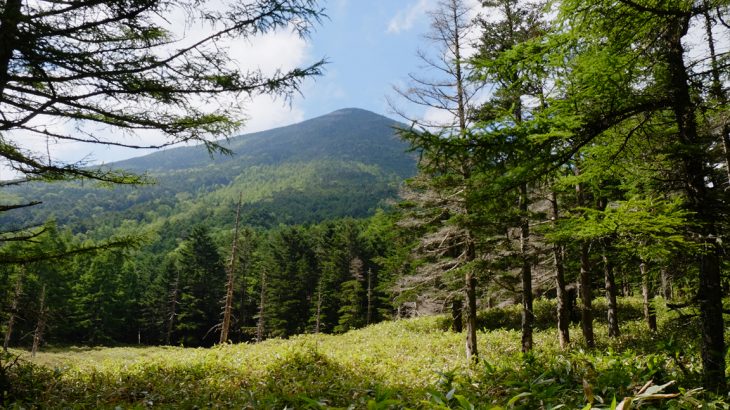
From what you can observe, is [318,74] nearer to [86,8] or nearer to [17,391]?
[86,8]

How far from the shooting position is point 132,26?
5.98 m

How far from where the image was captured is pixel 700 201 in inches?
213

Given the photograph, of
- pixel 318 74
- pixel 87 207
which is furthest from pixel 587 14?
pixel 87 207

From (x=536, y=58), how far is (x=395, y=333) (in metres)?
21.6

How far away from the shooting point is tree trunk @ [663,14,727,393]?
16.8ft

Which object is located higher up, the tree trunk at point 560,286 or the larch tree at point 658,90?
the larch tree at point 658,90

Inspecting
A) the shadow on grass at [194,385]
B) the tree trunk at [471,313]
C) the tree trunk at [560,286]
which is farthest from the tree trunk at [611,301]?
the shadow on grass at [194,385]

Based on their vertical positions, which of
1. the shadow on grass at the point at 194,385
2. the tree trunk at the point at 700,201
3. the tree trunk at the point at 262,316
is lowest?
the tree trunk at the point at 262,316

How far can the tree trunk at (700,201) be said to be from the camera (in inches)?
201

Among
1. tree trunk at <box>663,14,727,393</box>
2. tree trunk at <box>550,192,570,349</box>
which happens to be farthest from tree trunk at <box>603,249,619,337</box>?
tree trunk at <box>663,14,727,393</box>

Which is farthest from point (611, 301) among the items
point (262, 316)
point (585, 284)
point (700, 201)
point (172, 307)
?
point (172, 307)

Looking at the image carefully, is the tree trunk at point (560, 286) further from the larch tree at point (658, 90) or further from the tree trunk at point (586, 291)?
the larch tree at point (658, 90)

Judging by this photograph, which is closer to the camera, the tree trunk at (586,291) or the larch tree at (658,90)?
the larch tree at (658,90)

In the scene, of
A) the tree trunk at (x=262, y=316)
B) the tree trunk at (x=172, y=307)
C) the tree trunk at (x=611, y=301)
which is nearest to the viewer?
the tree trunk at (x=611, y=301)
